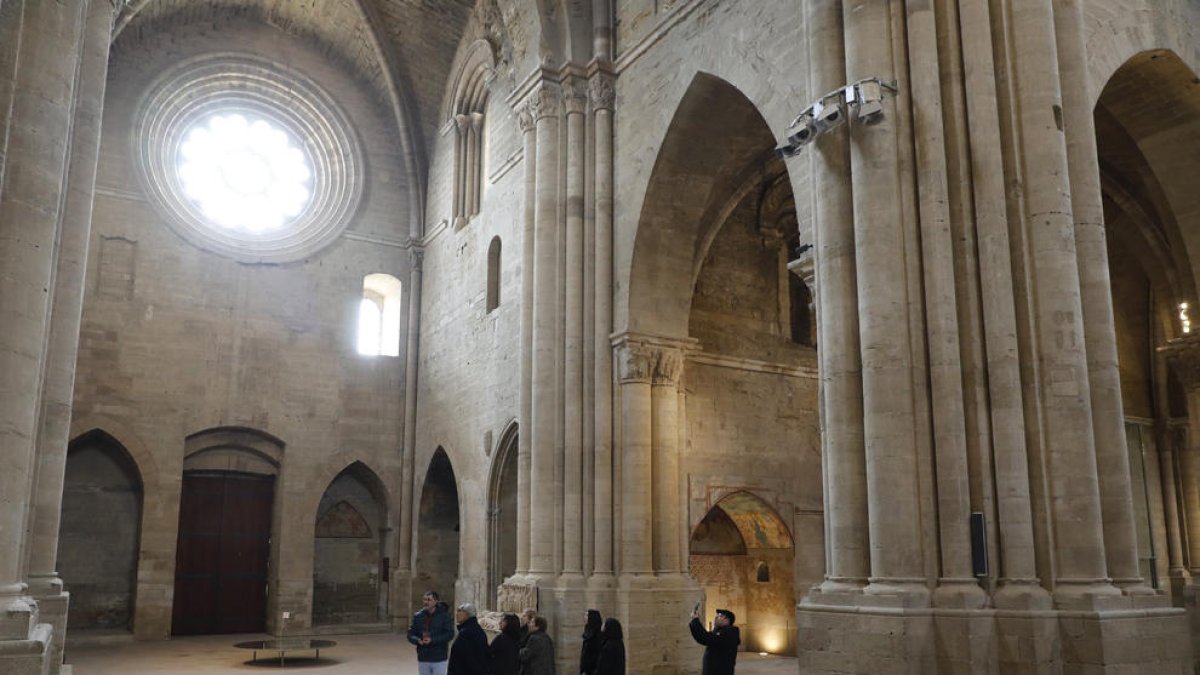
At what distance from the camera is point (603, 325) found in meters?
14.8

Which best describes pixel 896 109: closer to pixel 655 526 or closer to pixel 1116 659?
pixel 1116 659

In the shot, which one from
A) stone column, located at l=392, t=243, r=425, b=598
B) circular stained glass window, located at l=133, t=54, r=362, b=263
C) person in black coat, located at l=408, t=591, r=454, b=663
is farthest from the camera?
stone column, located at l=392, t=243, r=425, b=598

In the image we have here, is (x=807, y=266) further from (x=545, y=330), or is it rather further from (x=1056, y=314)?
(x=545, y=330)

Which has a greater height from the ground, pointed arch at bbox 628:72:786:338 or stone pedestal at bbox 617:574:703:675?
pointed arch at bbox 628:72:786:338

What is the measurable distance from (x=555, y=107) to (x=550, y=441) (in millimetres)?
5011

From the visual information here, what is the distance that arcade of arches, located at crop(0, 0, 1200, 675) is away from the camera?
8.52 m

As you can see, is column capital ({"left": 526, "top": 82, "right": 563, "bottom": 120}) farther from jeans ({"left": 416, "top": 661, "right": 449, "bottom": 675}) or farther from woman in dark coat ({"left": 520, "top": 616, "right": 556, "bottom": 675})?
woman in dark coat ({"left": 520, "top": 616, "right": 556, "bottom": 675})

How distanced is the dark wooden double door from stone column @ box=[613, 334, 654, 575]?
9839mm

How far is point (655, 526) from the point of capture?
14219 millimetres

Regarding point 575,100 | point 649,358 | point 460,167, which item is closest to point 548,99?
point 575,100

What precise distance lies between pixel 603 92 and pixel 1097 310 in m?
8.47

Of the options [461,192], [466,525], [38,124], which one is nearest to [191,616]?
[466,525]

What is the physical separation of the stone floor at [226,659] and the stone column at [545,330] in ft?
8.74

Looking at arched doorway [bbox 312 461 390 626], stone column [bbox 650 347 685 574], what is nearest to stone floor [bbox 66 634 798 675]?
stone column [bbox 650 347 685 574]
